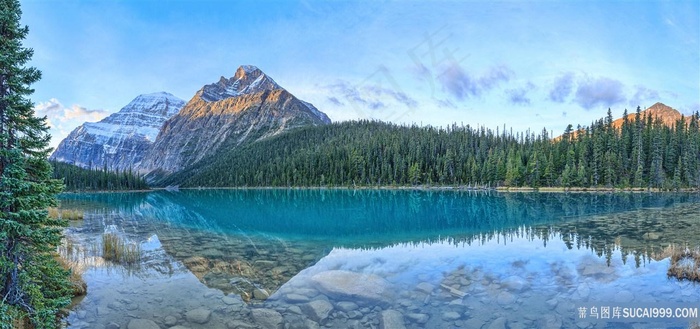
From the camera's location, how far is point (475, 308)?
1278cm

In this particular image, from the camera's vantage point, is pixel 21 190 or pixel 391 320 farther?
pixel 391 320

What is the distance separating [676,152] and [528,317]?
127231 mm

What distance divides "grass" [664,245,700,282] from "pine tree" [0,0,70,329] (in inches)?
895

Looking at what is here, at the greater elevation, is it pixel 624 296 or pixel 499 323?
pixel 624 296

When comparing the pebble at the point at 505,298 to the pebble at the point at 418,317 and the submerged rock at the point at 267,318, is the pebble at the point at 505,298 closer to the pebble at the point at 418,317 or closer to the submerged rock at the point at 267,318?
the pebble at the point at 418,317

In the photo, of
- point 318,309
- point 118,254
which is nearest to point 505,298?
point 318,309

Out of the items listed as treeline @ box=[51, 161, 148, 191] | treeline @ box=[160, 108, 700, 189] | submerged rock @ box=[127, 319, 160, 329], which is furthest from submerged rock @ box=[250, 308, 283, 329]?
treeline @ box=[51, 161, 148, 191]

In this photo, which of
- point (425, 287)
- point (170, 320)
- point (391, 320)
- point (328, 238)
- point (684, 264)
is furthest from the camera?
point (328, 238)

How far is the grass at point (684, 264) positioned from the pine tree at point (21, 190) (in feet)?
74.6

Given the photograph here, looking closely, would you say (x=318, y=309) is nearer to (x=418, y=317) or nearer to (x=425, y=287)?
(x=418, y=317)

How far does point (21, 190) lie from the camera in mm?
9508

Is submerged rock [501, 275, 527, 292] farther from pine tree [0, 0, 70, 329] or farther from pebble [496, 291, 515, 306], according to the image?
pine tree [0, 0, 70, 329]

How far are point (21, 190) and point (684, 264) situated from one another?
25.3 m

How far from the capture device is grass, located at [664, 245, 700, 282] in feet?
51.5
